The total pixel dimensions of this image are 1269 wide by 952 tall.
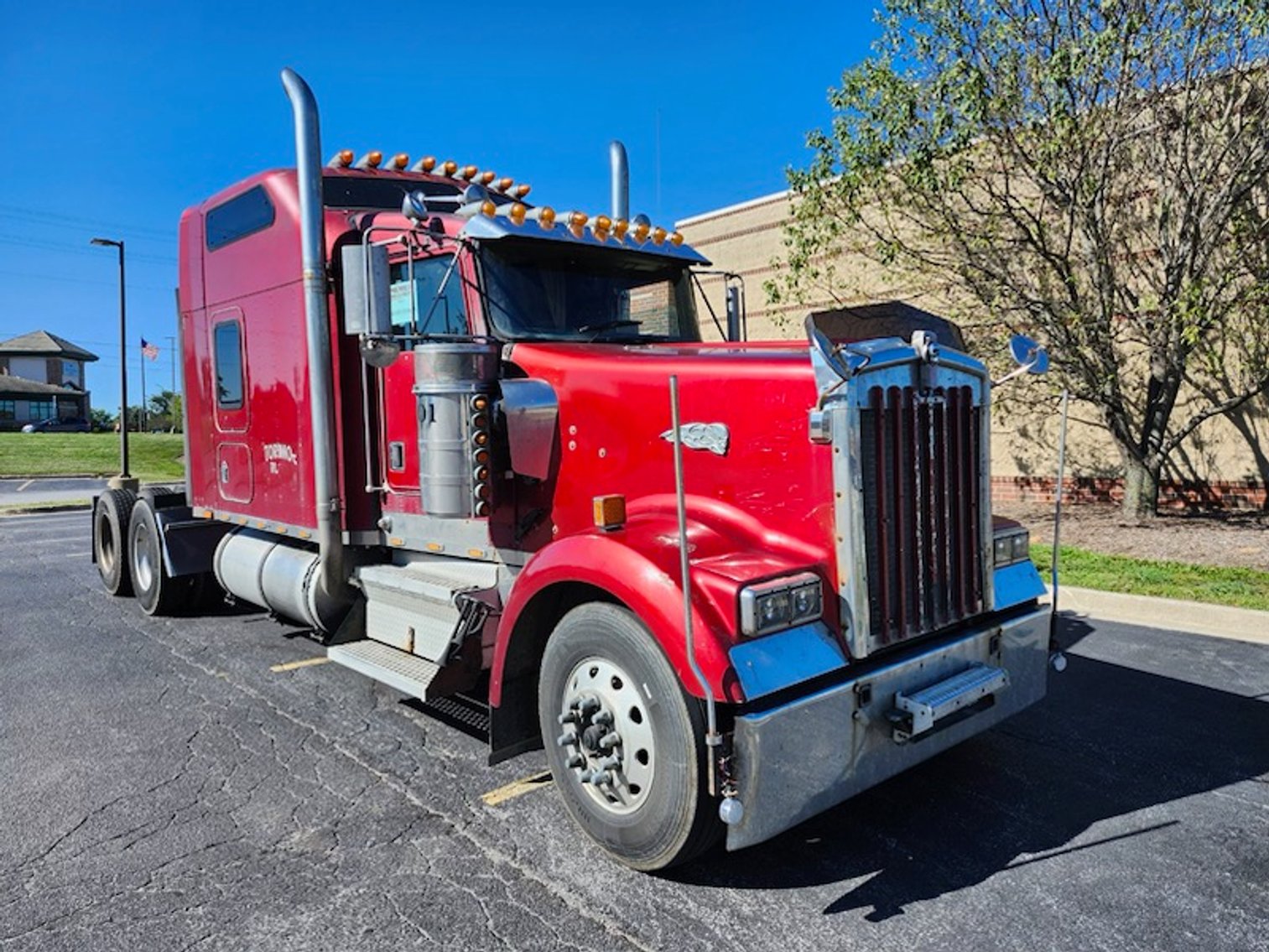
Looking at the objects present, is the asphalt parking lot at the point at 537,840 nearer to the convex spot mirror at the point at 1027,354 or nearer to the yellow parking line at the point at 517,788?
the yellow parking line at the point at 517,788

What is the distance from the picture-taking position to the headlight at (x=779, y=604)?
2.94 metres

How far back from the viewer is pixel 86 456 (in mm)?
37031

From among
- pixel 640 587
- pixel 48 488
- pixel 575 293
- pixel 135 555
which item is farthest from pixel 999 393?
pixel 48 488

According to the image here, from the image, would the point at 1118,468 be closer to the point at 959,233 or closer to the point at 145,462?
the point at 959,233

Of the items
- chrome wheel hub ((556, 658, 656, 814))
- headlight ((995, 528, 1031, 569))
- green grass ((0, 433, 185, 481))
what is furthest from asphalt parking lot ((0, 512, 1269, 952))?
green grass ((0, 433, 185, 481))

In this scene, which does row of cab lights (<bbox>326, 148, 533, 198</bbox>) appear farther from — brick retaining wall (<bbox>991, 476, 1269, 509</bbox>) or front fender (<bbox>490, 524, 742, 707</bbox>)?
brick retaining wall (<bbox>991, 476, 1269, 509</bbox>)

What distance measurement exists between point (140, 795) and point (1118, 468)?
41.0 ft

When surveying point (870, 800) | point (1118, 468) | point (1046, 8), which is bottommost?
point (870, 800)

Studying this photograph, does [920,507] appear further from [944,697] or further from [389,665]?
[389,665]

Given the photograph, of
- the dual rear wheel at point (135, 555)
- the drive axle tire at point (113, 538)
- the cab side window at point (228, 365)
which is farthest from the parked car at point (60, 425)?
the cab side window at point (228, 365)

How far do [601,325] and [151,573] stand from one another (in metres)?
5.33

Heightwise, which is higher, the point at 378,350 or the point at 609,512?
the point at 378,350

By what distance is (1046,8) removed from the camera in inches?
377

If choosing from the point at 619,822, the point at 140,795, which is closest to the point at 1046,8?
the point at 619,822
